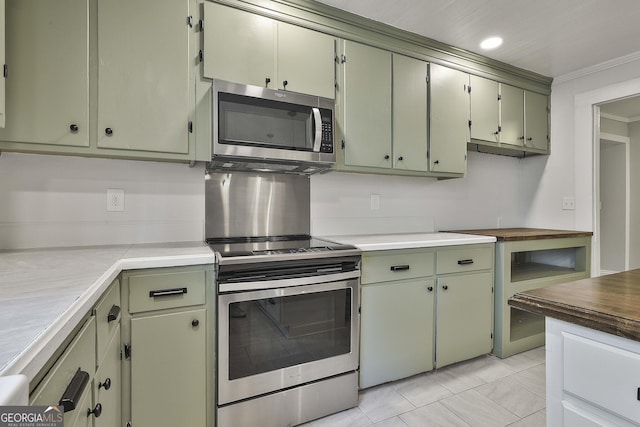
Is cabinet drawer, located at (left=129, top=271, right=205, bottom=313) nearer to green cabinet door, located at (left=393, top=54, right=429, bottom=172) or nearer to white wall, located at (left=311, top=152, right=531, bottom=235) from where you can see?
white wall, located at (left=311, top=152, right=531, bottom=235)

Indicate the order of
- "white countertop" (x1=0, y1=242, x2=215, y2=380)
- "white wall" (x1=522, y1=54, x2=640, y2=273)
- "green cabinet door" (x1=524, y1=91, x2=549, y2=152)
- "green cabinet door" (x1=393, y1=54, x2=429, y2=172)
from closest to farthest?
"white countertop" (x1=0, y1=242, x2=215, y2=380) → "green cabinet door" (x1=393, y1=54, x2=429, y2=172) → "white wall" (x1=522, y1=54, x2=640, y2=273) → "green cabinet door" (x1=524, y1=91, x2=549, y2=152)

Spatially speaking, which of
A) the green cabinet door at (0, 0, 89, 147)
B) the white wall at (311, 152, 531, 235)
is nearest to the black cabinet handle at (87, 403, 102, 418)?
the green cabinet door at (0, 0, 89, 147)

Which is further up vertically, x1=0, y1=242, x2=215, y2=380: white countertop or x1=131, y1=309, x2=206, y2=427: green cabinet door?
x1=0, y1=242, x2=215, y2=380: white countertop

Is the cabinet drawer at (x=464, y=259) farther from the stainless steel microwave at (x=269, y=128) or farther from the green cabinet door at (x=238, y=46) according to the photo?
the green cabinet door at (x=238, y=46)

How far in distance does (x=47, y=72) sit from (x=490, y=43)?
2860 mm

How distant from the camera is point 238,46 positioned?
5.96 feet

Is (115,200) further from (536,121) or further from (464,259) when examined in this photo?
(536,121)

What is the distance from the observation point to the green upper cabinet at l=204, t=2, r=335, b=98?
5.80 ft

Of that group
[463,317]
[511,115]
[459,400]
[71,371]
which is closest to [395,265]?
[463,317]

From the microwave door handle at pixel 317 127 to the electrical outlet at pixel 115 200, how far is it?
1.16 m

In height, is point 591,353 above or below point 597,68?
below

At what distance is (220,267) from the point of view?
1.49 m

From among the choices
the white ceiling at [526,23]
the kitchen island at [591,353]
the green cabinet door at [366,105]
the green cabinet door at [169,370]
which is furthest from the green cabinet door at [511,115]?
the green cabinet door at [169,370]

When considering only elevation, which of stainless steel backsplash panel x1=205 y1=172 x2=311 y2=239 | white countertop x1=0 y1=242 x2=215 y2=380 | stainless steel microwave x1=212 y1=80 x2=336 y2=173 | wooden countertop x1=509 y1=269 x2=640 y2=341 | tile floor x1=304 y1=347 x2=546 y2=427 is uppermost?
stainless steel microwave x1=212 y1=80 x2=336 y2=173
